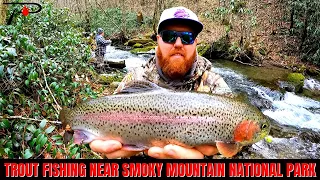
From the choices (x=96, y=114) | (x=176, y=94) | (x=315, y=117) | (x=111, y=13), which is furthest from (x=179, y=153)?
(x=111, y=13)

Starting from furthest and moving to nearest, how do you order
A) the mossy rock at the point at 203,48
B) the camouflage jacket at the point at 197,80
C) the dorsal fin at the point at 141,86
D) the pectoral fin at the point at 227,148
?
the mossy rock at the point at 203,48
the camouflage jacket at the point at 197,80
the dorsal fin at the point at 141,86
the pectoral fin at the point at 227,148

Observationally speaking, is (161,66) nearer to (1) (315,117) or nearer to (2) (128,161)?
(2) (128,161)

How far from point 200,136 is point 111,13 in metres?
22.6

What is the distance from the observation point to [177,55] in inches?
96.5

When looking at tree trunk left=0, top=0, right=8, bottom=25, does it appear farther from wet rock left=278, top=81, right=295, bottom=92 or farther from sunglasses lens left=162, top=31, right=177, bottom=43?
wet rock left=278, top=81, right=295, bottom=92

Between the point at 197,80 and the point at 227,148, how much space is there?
77cm

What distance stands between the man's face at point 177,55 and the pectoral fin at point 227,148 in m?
0.70

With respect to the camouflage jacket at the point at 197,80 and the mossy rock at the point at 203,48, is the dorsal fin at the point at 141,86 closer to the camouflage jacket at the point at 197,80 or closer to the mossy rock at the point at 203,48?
the camouflage jacket at the point at 197,80

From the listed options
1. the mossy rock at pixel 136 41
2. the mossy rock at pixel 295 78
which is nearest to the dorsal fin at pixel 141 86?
the mossy rock at pixel 295 78

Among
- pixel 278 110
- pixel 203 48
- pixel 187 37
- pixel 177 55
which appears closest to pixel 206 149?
pixel 177 55

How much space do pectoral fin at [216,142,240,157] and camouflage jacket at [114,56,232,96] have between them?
540 millimetres

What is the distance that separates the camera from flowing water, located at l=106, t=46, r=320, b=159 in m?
6.73

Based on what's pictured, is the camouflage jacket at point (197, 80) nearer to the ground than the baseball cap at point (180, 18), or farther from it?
nearer to the ground

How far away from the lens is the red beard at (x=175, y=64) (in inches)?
96.3
